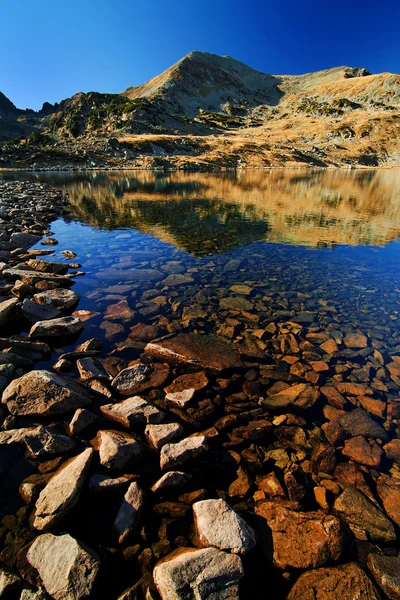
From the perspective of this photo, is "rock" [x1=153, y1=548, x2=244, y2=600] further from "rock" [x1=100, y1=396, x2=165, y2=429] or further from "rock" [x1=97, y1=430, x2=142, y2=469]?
"rock" [x1=100, y1=396, x2=165, y2=429]

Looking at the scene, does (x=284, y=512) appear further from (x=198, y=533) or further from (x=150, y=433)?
(x=150, y=433)

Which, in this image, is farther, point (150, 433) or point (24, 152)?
point (24, 152)

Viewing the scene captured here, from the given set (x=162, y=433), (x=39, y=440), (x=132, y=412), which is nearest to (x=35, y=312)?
(x=39, y=440)

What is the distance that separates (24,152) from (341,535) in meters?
127

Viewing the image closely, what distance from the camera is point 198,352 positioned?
7777 mm

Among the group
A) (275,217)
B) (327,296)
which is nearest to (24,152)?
(275,217)

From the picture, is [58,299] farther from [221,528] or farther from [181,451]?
[221,528]

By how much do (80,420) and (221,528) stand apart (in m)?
3.10

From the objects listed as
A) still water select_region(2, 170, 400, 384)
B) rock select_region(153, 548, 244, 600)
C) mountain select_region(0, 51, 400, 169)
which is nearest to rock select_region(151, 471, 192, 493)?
rock select_region(153, 548, 244, 600)

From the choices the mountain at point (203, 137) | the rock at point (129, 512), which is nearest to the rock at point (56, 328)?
the rock at point (129, 512)

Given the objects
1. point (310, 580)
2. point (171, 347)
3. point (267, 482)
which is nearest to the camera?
point (310, 580)

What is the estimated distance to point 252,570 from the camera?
141 inches

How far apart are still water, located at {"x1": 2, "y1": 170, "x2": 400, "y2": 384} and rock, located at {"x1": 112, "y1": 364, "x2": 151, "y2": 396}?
146 centimetres

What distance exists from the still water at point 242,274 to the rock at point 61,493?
3.91 m
